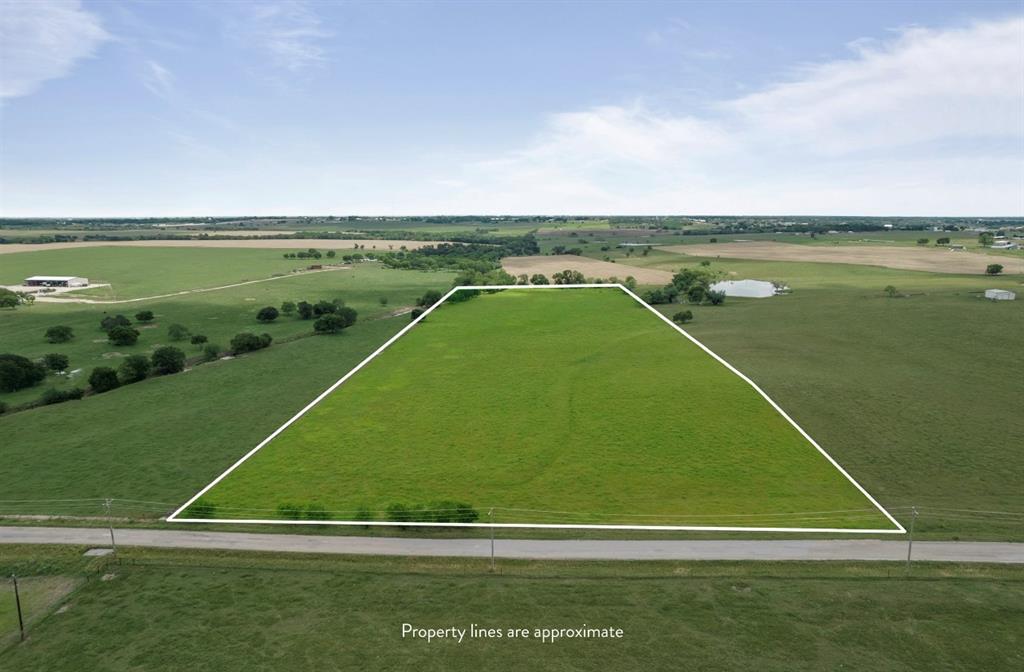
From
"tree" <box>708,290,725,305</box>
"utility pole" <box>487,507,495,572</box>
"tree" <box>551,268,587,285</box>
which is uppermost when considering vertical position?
"tree" <box>551,268,587,285</box>

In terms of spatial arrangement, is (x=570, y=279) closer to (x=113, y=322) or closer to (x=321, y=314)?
(x=321, y=314)

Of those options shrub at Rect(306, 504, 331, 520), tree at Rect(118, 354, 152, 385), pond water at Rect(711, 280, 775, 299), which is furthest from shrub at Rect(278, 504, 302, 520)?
pond water at Rect(711, 280, 775, 299)

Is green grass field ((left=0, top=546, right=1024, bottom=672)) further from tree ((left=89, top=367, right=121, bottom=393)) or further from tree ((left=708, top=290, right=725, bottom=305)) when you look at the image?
tree ((left=708, top=290, right=725, bottom=305))

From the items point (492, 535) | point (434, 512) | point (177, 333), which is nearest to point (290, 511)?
point (434, 512)

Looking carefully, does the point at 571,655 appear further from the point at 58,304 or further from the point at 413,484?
the point at 58,304

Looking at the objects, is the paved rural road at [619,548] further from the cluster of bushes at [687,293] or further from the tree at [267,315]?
the tree at [267,315]

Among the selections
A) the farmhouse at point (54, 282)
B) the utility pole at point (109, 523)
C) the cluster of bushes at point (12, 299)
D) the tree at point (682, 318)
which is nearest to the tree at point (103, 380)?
the utility pole at point (109, 523)
